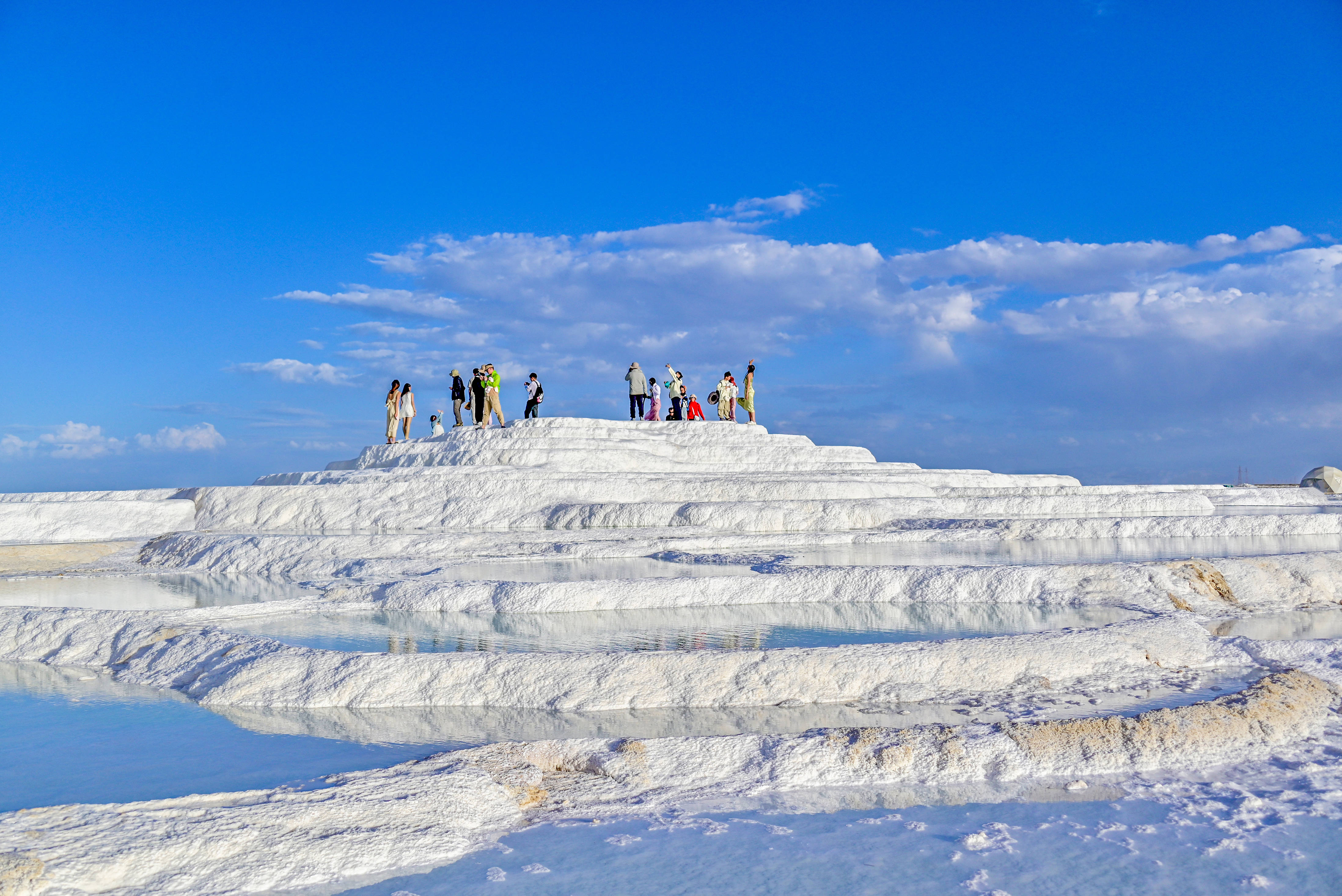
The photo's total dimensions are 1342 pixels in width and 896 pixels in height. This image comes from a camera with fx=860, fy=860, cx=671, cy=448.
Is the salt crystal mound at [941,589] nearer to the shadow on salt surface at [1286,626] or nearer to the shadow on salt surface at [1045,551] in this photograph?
the shadow on salt surface at [1286,626]

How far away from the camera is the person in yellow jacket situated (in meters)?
20.2

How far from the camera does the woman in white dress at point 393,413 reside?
20531mm

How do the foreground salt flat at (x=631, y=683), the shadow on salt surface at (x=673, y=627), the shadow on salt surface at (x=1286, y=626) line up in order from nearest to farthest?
the foreground salt flat at (x=631, y=683), the shadow on salt surface at (x=673, y=627), the shadow on salt surface at (x=1286, y=626)

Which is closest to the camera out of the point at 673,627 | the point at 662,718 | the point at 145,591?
the point at 662,718

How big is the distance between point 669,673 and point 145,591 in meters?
7.78

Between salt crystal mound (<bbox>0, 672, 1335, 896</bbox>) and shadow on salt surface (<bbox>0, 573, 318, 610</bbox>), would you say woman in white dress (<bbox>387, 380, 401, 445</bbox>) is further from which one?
salt crystal mound (<bbox>0, 672, 1335, 896</bbox>)

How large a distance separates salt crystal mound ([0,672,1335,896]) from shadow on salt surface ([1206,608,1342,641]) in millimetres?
1971

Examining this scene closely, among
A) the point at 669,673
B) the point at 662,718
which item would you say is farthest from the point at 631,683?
the point at 662,718

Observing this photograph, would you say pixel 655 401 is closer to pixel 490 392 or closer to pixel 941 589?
pixel 490 392

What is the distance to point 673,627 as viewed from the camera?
291 inches

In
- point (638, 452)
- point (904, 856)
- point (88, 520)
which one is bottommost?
point (904, 856)

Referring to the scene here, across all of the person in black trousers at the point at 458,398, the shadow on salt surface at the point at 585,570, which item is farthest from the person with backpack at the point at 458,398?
the shadow on salt surface at the point at 585,570

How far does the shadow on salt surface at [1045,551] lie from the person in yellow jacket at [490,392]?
32.4 feet

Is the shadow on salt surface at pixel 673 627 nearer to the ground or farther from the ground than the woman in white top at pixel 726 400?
nearer to the ground
